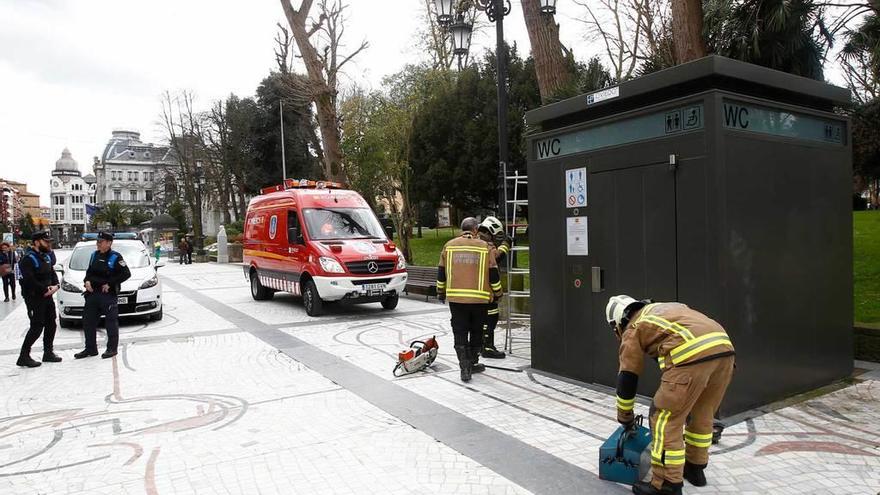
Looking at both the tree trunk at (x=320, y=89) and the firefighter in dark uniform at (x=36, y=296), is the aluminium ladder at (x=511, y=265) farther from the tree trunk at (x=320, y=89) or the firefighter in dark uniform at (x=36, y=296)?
the tree trunk at (x=320, y=89)

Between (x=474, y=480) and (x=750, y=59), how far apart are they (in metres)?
7.67

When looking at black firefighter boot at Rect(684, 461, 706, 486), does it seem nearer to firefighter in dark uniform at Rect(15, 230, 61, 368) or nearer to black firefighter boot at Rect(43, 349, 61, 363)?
firefighter in dark uniform at Rect(15, 230, 61, 368)

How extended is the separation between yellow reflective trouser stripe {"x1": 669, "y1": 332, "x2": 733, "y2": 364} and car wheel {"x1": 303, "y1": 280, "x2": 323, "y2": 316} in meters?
9.05

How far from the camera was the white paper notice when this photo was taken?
246 inches

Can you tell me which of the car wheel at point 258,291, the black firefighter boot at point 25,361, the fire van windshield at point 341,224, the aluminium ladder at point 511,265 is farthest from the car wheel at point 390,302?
the black firefighter boot at point 25,361

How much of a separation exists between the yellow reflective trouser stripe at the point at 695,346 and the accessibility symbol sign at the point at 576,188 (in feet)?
9.36

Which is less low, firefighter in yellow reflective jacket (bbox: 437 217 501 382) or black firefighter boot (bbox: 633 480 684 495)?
firefighter in yellow reflective jacket (bbox: 437 217 501 382)

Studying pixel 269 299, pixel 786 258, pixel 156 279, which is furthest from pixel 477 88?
pixel 786 258

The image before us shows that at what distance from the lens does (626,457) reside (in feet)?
12.9

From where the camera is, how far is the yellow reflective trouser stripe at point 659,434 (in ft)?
11.9

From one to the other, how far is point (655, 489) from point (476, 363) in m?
3.60

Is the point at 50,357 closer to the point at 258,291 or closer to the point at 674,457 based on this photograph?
the point at 258,291

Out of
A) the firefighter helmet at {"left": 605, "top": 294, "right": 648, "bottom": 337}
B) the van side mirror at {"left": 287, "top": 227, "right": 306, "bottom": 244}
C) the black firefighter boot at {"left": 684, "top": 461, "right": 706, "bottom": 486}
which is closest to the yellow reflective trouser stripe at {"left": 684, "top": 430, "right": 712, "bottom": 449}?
the black firefighter boot at {"left": 684, "top": 461, "right": 706, "bottom": 486}

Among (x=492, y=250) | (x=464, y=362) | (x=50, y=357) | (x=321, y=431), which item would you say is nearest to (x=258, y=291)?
(x=50, y=357)
